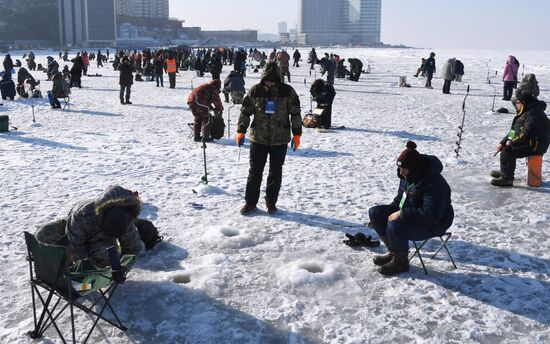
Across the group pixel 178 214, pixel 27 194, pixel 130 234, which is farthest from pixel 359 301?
pixel 27 194

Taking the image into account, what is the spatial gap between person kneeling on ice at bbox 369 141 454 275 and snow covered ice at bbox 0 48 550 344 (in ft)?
0.87

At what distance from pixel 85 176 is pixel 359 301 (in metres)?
5.58

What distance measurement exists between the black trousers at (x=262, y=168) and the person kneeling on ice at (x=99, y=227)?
2169mm

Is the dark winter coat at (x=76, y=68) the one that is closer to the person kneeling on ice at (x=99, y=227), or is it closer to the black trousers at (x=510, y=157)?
the black trousers at (x=510, y=157)

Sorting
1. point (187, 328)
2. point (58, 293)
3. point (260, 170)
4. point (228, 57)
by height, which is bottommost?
point (187, 328)

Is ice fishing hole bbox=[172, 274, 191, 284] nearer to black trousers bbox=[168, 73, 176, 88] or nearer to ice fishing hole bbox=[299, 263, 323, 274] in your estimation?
ice fishing hole bbox=[299, 263, 323, 274]

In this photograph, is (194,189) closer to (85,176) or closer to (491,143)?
(85,176)

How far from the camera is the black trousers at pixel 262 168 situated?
244 inches

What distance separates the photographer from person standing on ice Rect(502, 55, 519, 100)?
17266 mm

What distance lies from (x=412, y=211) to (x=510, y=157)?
4022 mm

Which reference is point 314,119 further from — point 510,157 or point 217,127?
point 510,157

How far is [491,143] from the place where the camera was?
11180 millimetres

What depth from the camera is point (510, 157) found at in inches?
299

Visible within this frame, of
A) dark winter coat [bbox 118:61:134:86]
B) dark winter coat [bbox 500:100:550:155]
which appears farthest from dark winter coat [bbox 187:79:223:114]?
dark winter coat [bbox 118:61:134:86]
